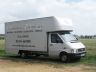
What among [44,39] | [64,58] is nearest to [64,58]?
[64,58]

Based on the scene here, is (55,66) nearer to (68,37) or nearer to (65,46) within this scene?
(65,46)

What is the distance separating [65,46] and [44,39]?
237 centimetres

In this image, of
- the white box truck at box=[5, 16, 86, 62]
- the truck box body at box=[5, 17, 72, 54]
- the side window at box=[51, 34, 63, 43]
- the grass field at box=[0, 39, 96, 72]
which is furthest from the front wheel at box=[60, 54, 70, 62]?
the truck box body at box=[5, 17, 72, 54]

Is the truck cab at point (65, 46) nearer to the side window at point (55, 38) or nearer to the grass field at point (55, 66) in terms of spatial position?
the side window at point (55, 38)

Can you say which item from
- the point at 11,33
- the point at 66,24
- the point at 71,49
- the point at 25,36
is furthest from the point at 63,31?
the point at 11,33

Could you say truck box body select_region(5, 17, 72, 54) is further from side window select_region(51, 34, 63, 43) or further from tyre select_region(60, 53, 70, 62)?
tyre select_region(60, 53, 70, 62)

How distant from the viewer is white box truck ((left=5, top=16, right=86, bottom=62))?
65.5ft

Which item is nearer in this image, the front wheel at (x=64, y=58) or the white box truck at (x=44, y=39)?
the front wheel at (x=64, y=58)

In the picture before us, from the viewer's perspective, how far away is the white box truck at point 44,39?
1995 cm

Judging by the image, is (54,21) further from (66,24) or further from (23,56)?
(23,56)

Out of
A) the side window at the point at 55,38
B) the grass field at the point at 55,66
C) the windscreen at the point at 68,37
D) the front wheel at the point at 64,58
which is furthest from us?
the side window at the point at 55,38

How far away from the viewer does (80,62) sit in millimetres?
19891

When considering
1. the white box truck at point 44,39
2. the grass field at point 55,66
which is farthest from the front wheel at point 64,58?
the grass field at point 55,66

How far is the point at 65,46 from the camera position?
778 inches
